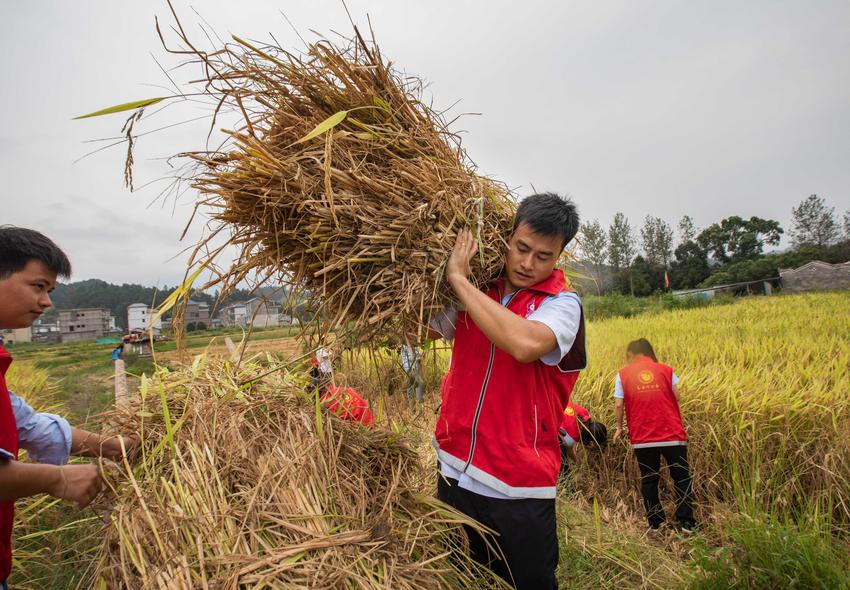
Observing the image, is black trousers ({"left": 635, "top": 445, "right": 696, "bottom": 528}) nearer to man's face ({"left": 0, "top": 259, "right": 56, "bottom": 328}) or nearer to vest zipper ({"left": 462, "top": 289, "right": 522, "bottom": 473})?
vest zipper ({"left": 462, "top": 289, "right": 522, "bottom": 473})

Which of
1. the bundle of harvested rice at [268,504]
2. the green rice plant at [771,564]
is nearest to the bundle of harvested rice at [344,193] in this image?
the bundle of harvested rice at [268,504]

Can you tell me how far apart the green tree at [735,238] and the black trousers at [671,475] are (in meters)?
58.1

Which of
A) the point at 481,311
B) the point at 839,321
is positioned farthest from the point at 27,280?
the point at 839,321

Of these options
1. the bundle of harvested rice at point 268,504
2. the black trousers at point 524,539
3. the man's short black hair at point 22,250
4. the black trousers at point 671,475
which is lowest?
the black trousers at point 671,475

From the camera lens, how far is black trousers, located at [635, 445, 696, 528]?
12.4 ft

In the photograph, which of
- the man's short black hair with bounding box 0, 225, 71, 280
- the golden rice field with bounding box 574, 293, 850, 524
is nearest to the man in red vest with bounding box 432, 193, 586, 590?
the man's short black hair with bounding box 0, 225, 71, 280

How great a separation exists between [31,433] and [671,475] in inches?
173

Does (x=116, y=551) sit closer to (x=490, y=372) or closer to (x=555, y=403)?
(x=490, y=372)

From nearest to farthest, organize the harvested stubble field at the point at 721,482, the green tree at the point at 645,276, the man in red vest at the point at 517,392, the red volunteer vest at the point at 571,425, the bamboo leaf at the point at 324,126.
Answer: the bamboo leaf at the point at 324,126, the man in red vest at the point at 517,392, the harvested stubble field at the point at 721,482, the red volunteer vest at the point at 571,425, the green tree at the point at 645,276

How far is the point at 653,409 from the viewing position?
386 cm

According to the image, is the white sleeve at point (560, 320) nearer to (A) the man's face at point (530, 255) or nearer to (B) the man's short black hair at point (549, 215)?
(A) the man's face at point (530, 255)

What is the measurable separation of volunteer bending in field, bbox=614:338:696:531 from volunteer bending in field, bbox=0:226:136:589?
3.85 m

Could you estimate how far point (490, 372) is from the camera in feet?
5.35

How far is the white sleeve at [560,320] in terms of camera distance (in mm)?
1485
